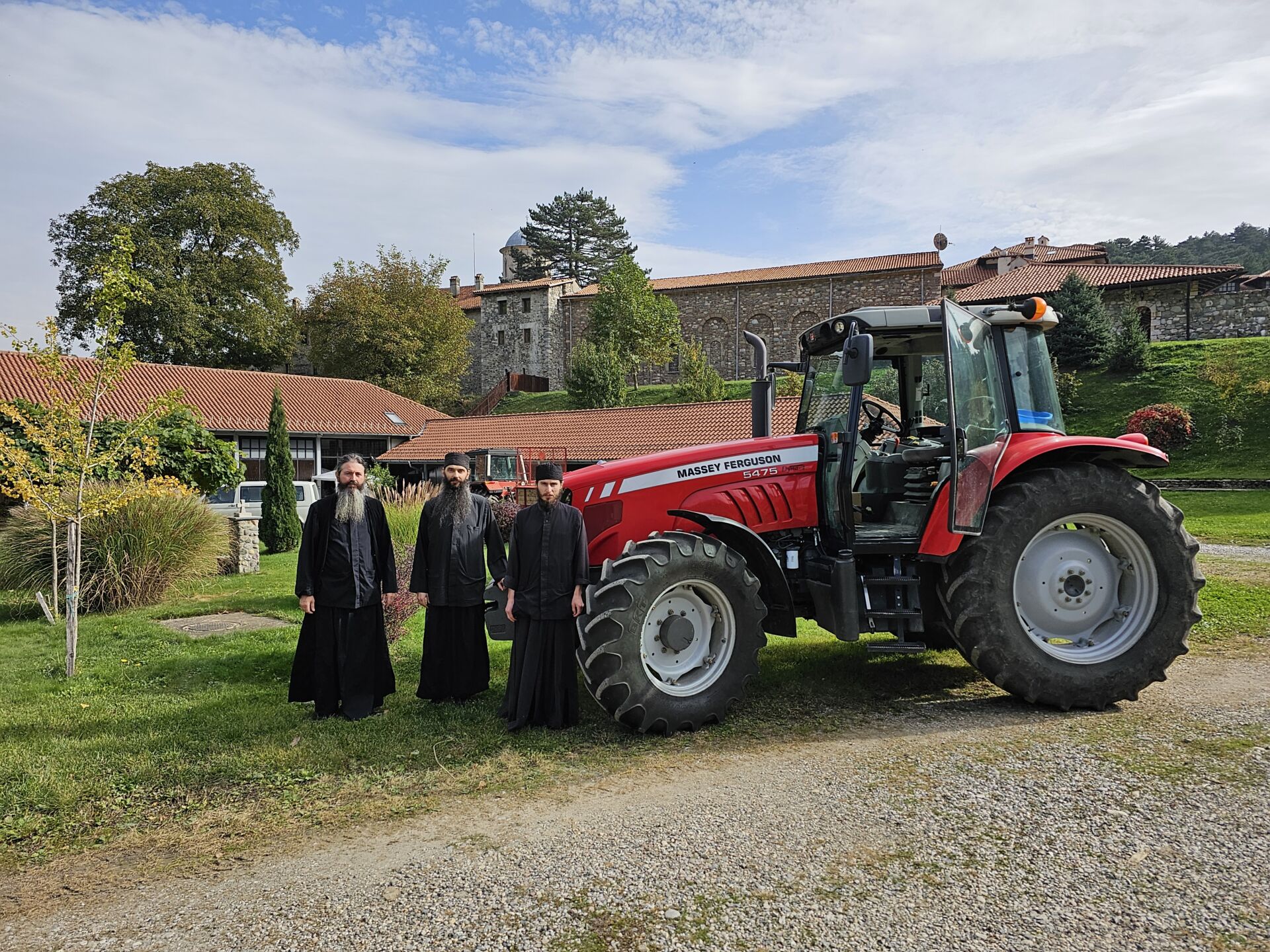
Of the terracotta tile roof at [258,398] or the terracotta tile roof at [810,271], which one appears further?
the terracotta tile roof at [810,271]

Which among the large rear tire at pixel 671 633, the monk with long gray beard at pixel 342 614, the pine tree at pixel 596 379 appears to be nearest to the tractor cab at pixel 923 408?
the large rear tire at pixel 671 633

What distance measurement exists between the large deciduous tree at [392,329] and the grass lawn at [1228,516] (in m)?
35.4

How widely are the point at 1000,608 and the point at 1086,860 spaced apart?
1.95 meters

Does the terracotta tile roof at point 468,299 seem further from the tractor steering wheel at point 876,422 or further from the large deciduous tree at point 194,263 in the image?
the tractor steering wheel at point 876,422

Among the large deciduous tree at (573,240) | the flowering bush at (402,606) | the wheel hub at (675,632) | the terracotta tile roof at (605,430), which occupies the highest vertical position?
the large deciduous tree at (573,240)

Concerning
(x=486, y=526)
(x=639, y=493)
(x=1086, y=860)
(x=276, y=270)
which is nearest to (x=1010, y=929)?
(x=1086, y=860)

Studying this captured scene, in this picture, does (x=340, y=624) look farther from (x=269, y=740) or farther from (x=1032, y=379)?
(x=1032, y=379)

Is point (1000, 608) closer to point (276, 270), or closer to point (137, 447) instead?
point (137, 447)

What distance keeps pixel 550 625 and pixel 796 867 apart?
7.41 ft

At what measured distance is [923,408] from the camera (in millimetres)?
6074

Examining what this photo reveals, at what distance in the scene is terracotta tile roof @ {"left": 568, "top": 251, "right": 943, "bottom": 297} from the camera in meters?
41.9

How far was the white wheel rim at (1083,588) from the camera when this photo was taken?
201 inches

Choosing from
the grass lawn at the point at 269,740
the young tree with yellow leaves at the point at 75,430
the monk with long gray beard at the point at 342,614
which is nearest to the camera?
the grass lawn at the point at 269,740

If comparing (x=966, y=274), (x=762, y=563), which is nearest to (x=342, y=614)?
(x=762, y=563)
